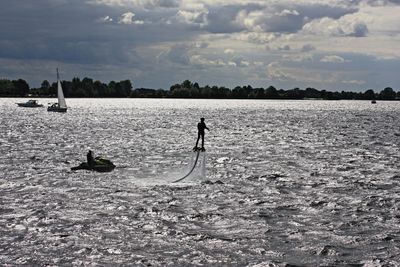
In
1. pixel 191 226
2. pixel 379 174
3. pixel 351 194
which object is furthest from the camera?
pixel 379 174

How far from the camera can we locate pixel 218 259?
27516 mm

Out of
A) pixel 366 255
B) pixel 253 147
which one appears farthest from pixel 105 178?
pixel 253 147

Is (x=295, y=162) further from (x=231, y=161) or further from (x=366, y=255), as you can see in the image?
(x=366, y=255)

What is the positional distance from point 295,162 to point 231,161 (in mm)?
7432

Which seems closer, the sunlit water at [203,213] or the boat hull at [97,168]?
the sunlit water at [203,213]

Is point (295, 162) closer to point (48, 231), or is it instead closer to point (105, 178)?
point (105, 178)

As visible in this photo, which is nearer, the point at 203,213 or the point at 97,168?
the point at 203,213

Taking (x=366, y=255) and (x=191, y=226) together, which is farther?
(x=191, y=226)

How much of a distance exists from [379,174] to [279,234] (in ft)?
96.8

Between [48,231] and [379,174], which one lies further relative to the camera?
[379,174]

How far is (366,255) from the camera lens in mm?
28578

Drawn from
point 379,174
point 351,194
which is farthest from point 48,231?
point 379,174

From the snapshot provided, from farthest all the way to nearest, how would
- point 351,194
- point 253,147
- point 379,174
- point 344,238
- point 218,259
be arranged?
point 253,147 < point 379,174 < point 351,194 < point 344,238 < point 218,259

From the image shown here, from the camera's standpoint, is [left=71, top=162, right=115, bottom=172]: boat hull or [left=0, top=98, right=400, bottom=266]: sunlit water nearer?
[left=0, top=98, right=400, bottom=266]: sunlit water
